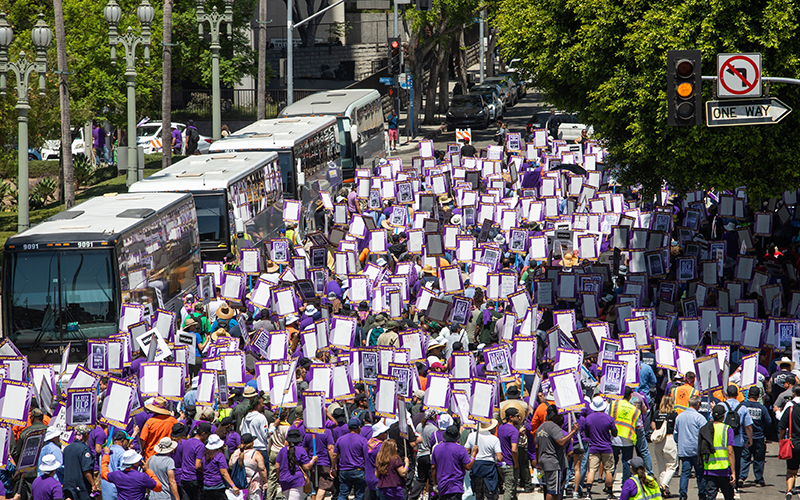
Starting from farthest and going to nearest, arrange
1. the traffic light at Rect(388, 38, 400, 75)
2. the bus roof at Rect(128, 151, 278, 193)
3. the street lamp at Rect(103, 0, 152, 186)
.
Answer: the traffic light at Rect(388, 38, 400, 75) < the street lamp at Rect(103, 0, 152, 186) < the bus roof at Rect(128, 151, 278, 193)

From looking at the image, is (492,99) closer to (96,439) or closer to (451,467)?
(96,439)

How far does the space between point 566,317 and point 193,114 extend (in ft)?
125

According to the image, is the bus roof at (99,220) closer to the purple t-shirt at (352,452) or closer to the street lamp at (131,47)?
the street lamp at (131,47)

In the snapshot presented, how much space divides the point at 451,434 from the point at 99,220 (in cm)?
931

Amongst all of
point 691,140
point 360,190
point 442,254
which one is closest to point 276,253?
point 442,254

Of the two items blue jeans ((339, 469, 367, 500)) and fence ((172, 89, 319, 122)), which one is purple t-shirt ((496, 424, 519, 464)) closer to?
blue jeans ((339, 469, 367, 500))

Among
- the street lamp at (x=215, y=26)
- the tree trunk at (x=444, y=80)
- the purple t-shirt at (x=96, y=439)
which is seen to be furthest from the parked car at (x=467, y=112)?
the purple t-shirt at (x=96, y=439)

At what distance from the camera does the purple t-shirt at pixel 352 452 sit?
1181cm

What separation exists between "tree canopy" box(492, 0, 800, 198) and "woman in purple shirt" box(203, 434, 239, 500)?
31.5 feet

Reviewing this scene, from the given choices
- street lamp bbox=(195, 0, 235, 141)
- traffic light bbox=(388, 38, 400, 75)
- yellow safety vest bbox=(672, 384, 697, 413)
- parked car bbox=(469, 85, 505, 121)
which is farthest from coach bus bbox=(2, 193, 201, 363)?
parked car bbox=(469, 85, 505, 121)

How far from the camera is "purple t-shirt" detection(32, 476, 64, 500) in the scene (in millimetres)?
10891

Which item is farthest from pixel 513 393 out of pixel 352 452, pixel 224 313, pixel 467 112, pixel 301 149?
pixel 467 112

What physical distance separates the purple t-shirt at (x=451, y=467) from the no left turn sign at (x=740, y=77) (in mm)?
5469

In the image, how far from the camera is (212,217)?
22.1 meters
